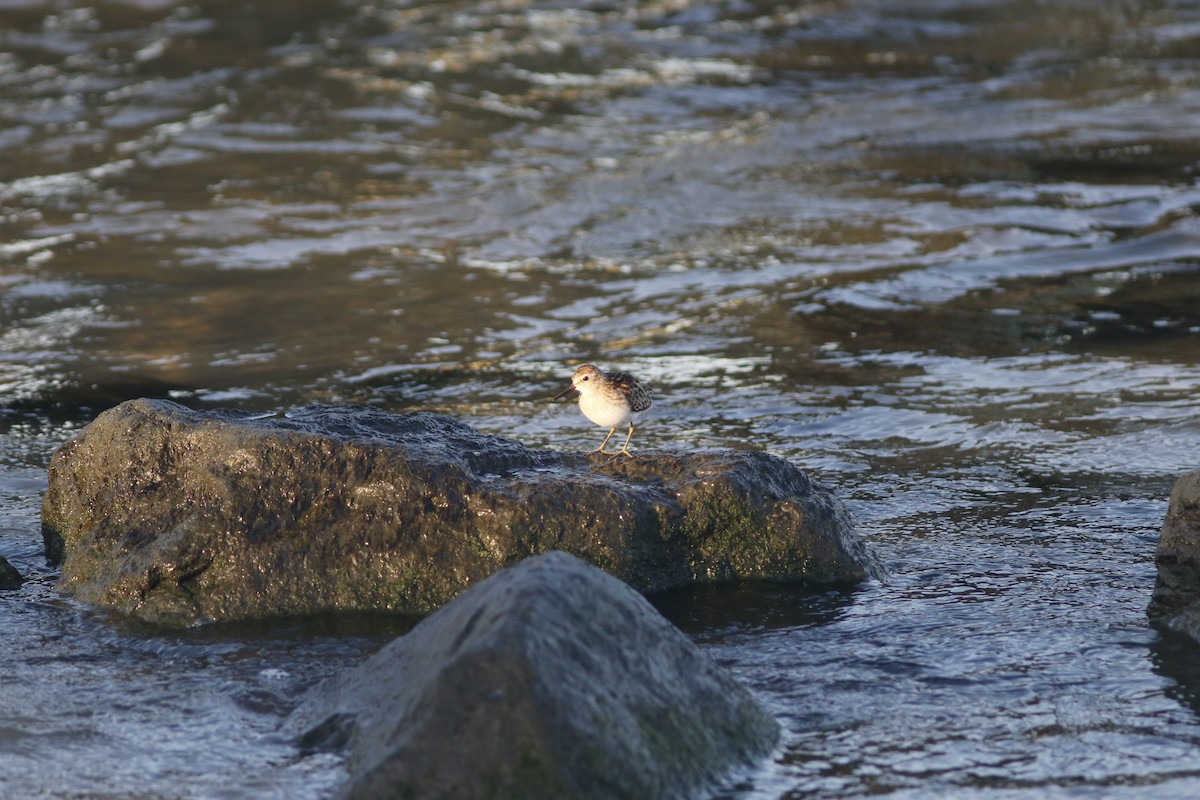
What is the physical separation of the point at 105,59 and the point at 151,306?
31.4 ft

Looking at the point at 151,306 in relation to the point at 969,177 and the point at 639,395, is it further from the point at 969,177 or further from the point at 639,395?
the point at 969,177

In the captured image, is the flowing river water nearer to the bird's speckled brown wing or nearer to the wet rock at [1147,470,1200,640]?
the wet rock at [1147,470,1200,640]

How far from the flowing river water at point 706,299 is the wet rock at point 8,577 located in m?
0.09

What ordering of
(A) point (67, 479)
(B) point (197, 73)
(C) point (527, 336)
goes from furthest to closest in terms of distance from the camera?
1. (B) point (197, 73)
2. (C) point (527, 336)
3. (A) point (67, 479)

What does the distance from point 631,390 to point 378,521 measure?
5.36ft

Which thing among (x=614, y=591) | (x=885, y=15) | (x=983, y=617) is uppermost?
(x=885, y=15)

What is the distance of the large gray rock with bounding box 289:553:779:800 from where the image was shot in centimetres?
428

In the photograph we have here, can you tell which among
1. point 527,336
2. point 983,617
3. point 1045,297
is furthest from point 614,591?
point 1045,297

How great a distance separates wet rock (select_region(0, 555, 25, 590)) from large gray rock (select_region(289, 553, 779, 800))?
88.2 inches

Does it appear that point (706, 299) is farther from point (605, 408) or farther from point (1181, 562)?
point (1181, 562)

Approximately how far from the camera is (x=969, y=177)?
15250 mm

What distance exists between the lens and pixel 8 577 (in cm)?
675

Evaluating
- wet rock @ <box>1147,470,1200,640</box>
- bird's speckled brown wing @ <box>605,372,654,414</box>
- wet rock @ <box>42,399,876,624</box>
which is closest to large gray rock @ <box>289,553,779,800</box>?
wet rock @ <box>42,399,876,624</box>

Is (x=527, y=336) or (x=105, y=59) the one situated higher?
(x=105, y=59)
